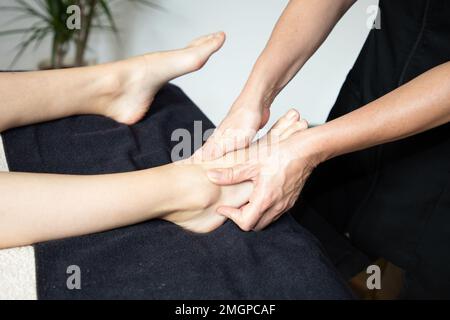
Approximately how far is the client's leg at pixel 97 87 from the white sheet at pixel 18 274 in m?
0.38

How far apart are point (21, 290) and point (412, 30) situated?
36.7 inches

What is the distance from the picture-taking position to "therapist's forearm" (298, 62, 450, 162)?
3.03 ft

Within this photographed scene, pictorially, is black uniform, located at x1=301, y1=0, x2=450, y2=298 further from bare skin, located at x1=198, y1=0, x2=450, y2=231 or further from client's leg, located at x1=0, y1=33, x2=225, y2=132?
client's leg, located at x1=0, y1=33, x2=225, y2=132

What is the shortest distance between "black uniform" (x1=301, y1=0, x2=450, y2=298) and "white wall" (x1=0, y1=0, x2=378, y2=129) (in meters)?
1.24

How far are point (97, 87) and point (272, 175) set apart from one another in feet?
1.61

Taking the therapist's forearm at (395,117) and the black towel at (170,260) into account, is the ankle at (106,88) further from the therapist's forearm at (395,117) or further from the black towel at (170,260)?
the therapist's forearm at (395,117)

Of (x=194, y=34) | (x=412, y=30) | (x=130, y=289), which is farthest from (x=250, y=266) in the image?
(x=194, y=34)

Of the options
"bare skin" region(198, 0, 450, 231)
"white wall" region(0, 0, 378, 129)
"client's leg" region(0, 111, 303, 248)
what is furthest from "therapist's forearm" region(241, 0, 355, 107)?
"white wall" region(0, 0, 378, 129)

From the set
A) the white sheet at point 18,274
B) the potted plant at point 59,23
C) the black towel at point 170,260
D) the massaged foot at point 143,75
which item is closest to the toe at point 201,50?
the massaged foot at point 143,75

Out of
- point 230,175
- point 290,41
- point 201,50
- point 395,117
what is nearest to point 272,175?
point 230,175

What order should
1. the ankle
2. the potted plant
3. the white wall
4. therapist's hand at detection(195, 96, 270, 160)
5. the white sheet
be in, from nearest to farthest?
the white sheet < therapist's hand at detection(195, 96, 270, 160) < the ankle < the potted plant < the white wall

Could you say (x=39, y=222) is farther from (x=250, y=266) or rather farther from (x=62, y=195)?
(x=250, y=266)
